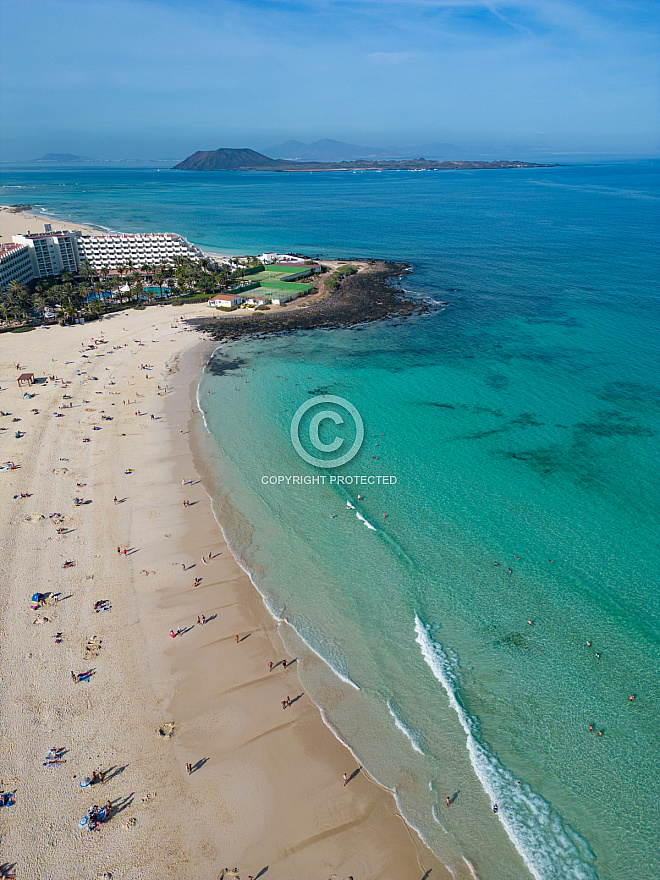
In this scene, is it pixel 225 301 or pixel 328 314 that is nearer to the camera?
pixel 328 314

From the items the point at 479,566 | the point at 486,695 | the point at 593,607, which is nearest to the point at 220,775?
the point at 486,695

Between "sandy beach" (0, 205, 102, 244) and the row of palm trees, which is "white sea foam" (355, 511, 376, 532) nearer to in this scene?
the row of palm trees

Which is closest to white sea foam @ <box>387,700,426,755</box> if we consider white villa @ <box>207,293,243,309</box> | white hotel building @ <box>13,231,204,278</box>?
white villa @ <box>207,293,243,309</box>

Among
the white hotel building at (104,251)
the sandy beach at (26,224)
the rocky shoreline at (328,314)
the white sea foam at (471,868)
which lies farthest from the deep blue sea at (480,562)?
A: the sandy beach at (26,224)

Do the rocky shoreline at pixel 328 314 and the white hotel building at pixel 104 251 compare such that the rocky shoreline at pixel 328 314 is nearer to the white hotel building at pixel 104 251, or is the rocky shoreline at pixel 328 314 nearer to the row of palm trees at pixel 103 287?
the row of palm trees at pixel 103 287

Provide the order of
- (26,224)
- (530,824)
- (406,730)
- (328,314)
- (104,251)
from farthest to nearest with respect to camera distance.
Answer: (26,224) → (104,251) → (328,314) → (406,730) → (530,824)

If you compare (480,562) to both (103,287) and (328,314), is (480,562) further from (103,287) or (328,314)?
(103,287)

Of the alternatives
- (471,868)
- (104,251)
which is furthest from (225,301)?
(471,868)
